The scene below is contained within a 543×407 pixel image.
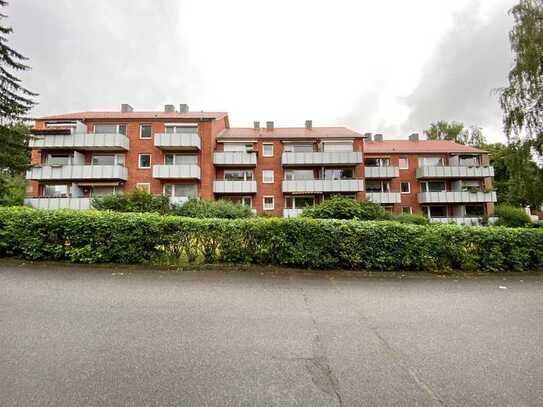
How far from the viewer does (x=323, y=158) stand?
28.7m

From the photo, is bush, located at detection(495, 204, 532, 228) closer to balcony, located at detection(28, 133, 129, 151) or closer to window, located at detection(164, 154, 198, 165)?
window, located at detection(164, 154, 198, 165)

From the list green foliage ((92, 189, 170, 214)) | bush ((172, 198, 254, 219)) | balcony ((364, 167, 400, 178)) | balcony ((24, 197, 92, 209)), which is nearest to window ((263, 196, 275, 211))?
bush ((172, 198, 254, 219))

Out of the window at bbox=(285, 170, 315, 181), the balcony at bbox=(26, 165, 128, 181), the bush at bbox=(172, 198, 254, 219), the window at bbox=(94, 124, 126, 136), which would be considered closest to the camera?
the bush at bbox=(172, 198, 254, 219)

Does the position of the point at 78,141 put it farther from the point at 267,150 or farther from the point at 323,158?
the point at 323,158

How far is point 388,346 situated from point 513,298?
4.45 m

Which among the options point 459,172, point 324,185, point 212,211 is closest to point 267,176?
point 324,185

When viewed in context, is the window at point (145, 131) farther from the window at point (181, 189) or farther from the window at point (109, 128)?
the window at point (181, 189)

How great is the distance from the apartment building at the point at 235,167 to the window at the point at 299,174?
0.11m

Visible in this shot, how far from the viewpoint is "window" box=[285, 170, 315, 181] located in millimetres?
30109

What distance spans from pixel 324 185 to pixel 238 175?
9.31 m

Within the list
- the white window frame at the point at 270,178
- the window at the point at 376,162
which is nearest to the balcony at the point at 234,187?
the white window frame at the point at 270,178

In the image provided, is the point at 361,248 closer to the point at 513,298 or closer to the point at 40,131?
the point at 513,298

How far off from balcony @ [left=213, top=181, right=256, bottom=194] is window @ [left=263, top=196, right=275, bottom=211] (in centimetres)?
212

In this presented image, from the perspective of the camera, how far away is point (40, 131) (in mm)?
25734
